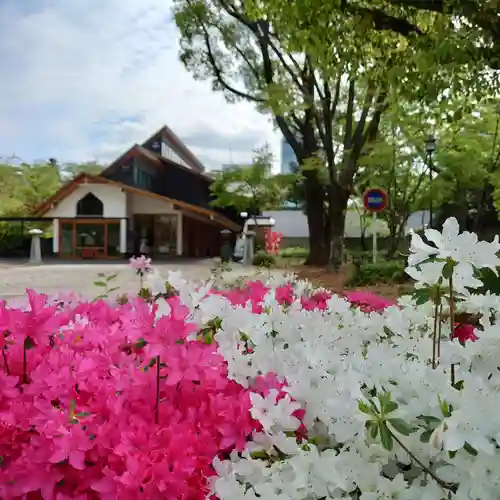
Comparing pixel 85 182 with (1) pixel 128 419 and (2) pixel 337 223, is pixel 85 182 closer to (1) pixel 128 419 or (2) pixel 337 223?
(2) pixel 337 223

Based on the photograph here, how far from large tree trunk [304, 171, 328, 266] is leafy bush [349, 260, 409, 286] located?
257 centimetres

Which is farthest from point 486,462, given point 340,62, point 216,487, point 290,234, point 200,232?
point 290,234

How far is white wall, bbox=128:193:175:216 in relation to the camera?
11977mm

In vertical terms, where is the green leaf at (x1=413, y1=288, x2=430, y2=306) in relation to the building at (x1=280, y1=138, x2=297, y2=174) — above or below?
below

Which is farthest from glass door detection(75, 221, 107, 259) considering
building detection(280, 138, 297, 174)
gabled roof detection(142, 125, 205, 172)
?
building detection(280, 138, 297, 174)

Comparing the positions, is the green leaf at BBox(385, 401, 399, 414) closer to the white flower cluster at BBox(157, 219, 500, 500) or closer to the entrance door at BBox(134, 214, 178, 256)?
the white flower cluster at BBox(157, 219, 500, 500)

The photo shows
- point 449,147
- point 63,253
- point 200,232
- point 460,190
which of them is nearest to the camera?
point 449,147

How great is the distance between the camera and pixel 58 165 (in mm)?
16766

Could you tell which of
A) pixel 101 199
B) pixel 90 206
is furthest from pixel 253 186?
pixel 90 206

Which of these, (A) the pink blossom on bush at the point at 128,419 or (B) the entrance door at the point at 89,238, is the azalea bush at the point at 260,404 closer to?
(A) the pink blossom on bush at the point at 128,419

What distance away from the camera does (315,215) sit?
31.0 feet

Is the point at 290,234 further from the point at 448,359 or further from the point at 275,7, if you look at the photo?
the point at 448,359

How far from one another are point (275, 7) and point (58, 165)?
1475 centimetres

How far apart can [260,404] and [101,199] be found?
38.3 feet
